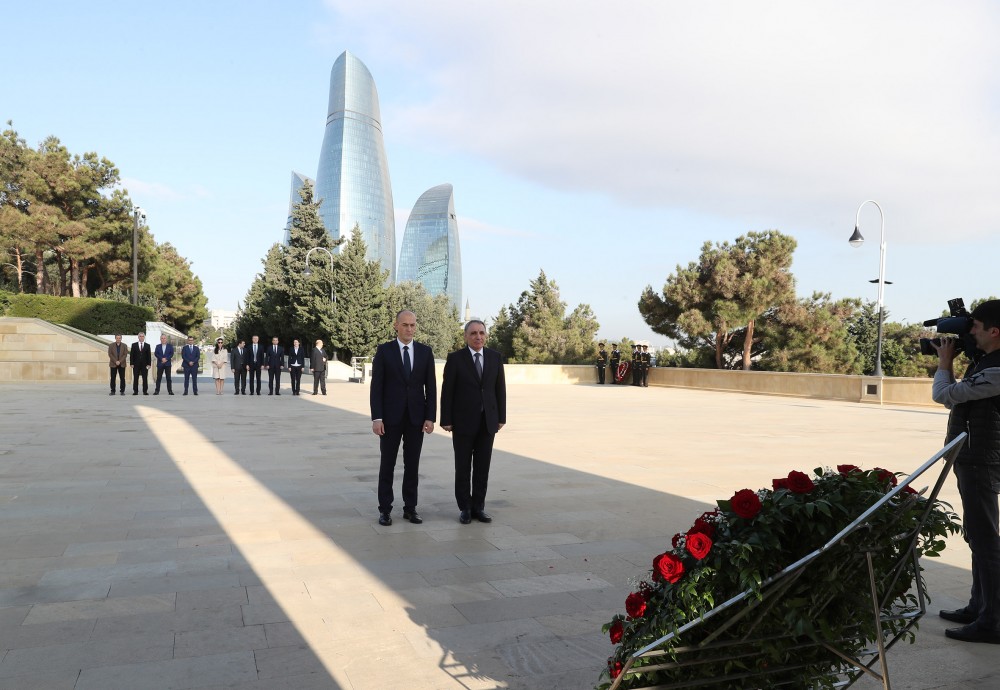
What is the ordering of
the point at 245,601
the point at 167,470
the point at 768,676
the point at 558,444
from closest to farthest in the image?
the point at 768,676
the point at 245,601
the point at 167,470
the point at 558,444

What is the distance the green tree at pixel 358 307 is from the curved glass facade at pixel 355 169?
292ft

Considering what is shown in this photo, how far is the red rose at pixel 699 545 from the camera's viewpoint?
7.47 feet

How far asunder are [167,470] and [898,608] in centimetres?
779

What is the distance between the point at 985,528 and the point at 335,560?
382 centimetres

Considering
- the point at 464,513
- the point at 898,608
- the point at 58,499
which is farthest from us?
the point at 58,499

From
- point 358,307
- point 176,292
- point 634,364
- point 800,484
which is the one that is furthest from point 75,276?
point 800,484

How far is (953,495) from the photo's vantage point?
7242 millimetres

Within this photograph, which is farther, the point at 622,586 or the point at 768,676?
the point at 622,586

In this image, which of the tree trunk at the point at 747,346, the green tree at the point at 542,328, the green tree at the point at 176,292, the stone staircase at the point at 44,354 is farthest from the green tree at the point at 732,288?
the green tree at the point at 176,292

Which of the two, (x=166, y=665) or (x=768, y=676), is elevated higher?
(x=768, y=676)

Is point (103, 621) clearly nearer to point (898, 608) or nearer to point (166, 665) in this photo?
point (166, 665)

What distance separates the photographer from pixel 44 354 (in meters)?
25.9

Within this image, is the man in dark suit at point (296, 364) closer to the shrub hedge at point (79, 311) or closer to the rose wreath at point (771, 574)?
the shrub hedge at point (79, 311)

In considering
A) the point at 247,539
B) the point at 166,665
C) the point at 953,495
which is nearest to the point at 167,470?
the point at 247,539
